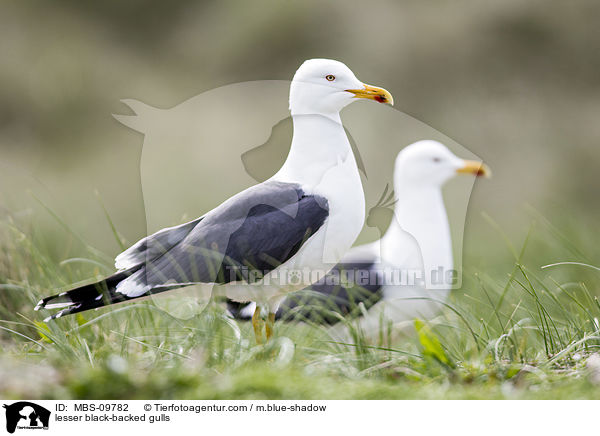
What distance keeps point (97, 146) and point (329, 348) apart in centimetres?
577

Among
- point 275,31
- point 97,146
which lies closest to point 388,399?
point 97,146

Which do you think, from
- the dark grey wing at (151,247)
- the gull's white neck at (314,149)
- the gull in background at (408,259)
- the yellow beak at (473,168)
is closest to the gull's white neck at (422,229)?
the gull in background at (408,259)

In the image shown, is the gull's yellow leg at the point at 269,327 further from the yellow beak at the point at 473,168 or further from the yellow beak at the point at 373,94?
the yellow beak at the point at 473,168

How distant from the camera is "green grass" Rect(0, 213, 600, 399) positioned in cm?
215

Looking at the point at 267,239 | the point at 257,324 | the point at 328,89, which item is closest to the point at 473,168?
the point at 328,89

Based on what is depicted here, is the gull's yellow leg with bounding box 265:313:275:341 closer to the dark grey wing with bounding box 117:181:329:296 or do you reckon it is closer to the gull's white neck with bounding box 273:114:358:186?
the dark grey wing with bounding box 117:181:329:296

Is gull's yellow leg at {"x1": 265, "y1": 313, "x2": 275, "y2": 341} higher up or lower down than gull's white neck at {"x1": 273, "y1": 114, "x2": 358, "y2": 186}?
lower down

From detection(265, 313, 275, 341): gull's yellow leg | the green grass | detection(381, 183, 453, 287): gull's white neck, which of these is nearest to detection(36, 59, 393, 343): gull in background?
detection(265, 313, 275, 341): gull's yellow leg

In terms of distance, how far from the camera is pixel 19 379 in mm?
2176

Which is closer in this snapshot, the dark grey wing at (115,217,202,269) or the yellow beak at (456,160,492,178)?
the dark grey wing at (115,217,202,269)

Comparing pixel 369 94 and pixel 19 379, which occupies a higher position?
pixel 369 94

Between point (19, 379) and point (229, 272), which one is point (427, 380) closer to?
point (229, 272)
